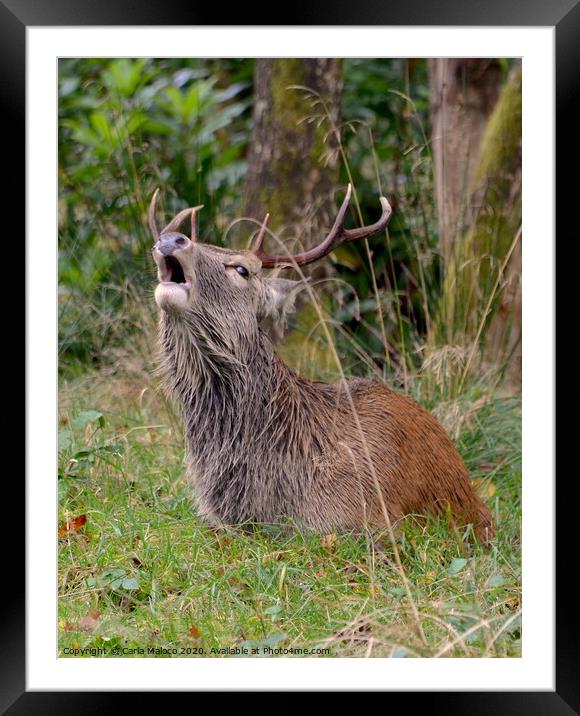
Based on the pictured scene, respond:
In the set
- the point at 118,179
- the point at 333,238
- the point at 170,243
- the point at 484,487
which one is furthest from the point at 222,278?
the point at 118,179

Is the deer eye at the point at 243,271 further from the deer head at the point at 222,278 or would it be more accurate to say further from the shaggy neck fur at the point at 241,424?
the shaggy neck fur at the point at 241,424

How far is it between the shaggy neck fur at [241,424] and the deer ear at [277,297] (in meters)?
0.12

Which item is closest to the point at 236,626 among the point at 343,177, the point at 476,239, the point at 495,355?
the point at 495,355

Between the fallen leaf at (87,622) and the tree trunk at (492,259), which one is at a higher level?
the tree trunk at (492,259)

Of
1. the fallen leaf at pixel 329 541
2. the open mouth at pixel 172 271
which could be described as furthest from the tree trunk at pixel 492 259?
the open mouth at pixel 172 271

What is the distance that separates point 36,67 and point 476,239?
3.80 m

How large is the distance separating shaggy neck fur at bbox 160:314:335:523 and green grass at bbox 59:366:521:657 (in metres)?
0.15

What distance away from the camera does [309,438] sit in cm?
489

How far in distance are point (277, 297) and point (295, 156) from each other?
92.9 inches

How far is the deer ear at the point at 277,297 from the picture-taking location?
4918 mm

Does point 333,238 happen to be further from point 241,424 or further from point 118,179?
point 118,179

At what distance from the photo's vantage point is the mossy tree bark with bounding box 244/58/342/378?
22.7 ft
